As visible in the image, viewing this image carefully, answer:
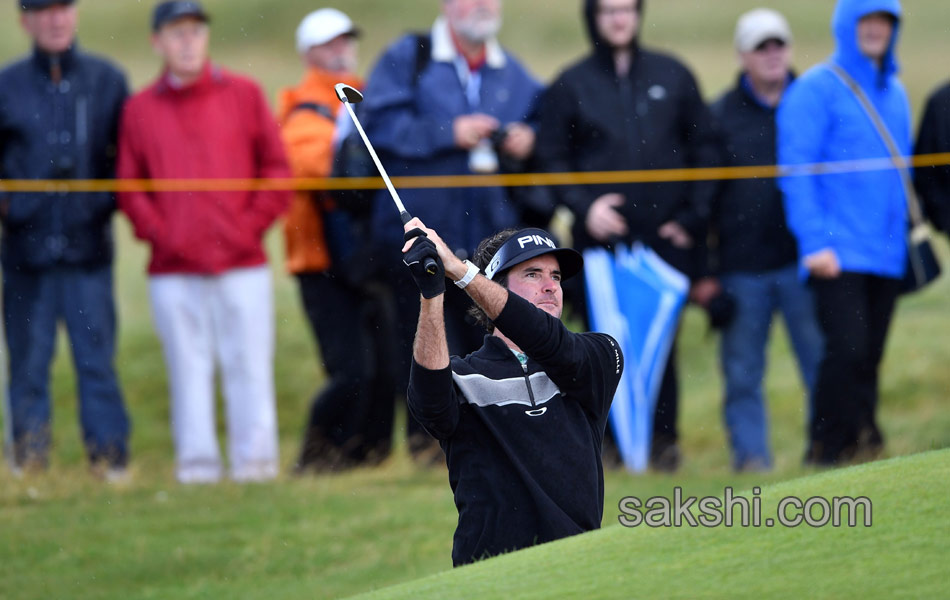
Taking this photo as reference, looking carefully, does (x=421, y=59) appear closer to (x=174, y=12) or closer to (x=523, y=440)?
(x=174, y=12)

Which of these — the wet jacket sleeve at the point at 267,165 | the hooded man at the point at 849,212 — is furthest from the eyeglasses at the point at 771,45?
the wet jacket sleeve at the point at 267,165

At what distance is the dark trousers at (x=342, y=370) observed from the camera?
34.1ft

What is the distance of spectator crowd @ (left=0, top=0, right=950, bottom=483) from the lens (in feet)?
31.7

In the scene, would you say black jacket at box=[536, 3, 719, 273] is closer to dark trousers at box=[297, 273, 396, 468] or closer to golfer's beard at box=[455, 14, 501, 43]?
golfer's beard at box=[455, 14, 501, 43]

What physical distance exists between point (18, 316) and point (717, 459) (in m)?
4.50

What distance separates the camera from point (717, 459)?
10734mm

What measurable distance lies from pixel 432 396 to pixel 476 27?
17.1 feet

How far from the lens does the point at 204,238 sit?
9812mm

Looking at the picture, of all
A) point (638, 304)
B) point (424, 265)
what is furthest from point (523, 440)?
point (638, 304)

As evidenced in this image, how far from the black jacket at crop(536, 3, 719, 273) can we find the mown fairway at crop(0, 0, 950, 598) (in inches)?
60.5

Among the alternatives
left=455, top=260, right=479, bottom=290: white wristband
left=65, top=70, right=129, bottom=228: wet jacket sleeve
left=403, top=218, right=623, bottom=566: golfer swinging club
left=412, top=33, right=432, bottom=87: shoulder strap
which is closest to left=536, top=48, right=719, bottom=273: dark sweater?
left=412, top=33, right=432, bottom=87: shoulder strap

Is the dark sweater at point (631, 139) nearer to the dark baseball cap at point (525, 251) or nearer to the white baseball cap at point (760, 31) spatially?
the white baseball cap at point (760, 31)

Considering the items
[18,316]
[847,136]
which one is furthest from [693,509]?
[18,316]
